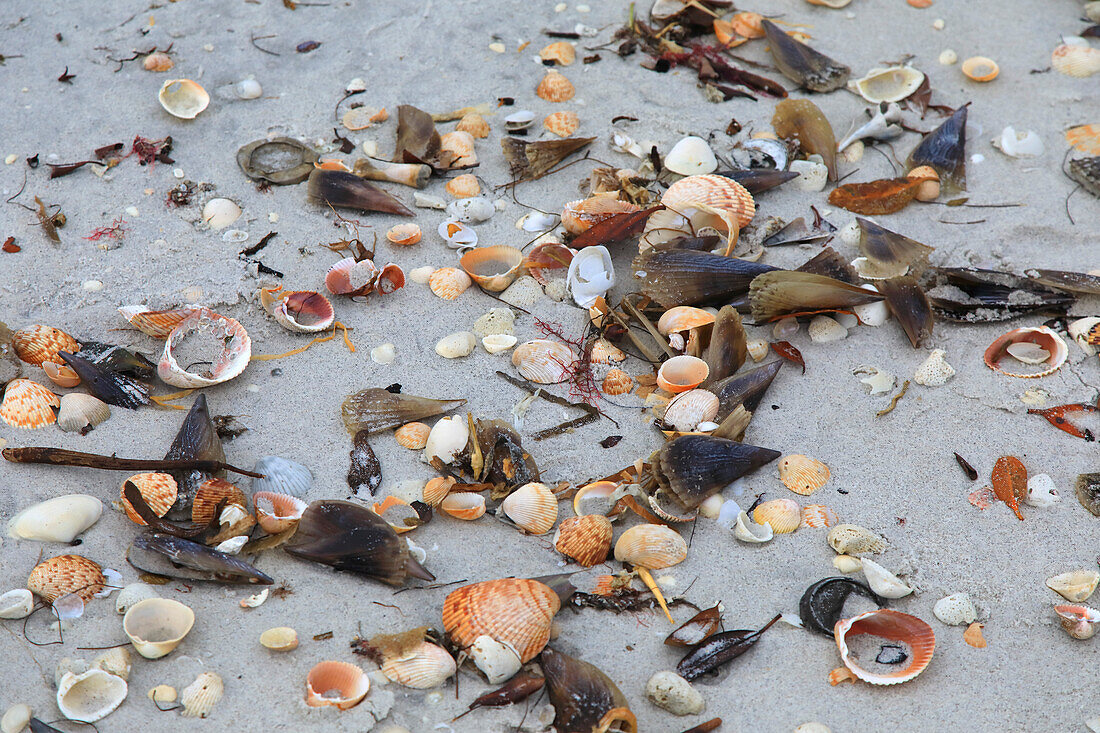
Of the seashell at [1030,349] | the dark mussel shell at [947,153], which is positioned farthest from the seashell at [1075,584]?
the dark mussel shell at [947,153]

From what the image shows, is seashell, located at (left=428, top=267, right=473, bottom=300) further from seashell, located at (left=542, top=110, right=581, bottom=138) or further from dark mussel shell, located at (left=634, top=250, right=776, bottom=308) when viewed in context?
seashell, located at (left=542, top=110, right=581, bottom=138)

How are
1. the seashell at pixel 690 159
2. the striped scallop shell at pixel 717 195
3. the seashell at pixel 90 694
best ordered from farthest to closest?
the seashell at pixel 690 159 < the striped scallop shell at pixel 717 195 < the seashell at pixel 90 694

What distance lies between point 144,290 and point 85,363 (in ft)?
1.67

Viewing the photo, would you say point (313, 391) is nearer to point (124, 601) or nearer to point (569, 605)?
point (124, 601)

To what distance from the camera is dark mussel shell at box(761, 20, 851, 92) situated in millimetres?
4348

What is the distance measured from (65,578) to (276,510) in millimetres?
591

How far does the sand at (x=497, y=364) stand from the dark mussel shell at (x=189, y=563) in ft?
0.17

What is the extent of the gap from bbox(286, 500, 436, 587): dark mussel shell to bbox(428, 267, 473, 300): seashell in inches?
47.5

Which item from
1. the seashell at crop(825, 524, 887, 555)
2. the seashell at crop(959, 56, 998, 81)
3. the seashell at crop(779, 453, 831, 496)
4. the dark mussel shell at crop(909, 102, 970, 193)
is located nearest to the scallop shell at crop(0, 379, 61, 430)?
the seashell at crop(779, 453, 831, 496)

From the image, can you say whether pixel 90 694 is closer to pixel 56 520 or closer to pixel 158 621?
pixel 158 621

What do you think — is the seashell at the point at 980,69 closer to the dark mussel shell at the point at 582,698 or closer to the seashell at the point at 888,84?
the seashell at the point at 888,84

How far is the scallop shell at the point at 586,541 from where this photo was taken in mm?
2436

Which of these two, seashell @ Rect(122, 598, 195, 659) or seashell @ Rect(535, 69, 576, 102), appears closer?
seashell @ Rect(122, 598, 195, 659)

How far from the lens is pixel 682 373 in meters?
2.96
